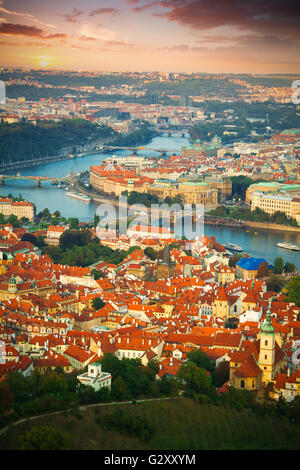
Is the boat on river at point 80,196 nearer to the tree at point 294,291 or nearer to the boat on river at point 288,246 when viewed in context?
the boat on river at point 288,246

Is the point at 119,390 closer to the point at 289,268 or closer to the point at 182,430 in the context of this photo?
the point at 182,430

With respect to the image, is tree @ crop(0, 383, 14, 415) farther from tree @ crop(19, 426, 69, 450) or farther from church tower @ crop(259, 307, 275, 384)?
church tower @ crop(259, 307, 275, 384)

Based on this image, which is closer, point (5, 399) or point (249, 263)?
point (5, 399)

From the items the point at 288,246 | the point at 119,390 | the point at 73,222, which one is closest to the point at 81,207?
the point at 73,222

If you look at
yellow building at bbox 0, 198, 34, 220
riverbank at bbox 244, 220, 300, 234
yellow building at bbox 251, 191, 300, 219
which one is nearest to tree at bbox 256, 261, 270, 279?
riverbank at bbox 244, 220, 300, 234

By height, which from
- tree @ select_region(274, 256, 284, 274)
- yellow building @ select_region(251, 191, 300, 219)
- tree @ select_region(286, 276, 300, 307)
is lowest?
yellow building @ select_region(251, 191, 300, 219)
